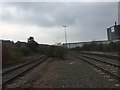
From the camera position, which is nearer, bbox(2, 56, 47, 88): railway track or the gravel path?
the gravel path

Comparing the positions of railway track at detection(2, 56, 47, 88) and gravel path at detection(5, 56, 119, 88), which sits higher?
gravel path at detection(5, 56, 119, 88)

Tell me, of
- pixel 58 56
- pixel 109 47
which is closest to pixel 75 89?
pixel 58 56

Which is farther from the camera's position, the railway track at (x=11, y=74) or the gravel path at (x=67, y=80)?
the railway track at (x=11, y=74)

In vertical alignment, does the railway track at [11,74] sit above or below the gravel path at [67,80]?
below

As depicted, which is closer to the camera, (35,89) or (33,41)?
(35,89)

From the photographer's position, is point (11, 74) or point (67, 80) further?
point (11, 74)

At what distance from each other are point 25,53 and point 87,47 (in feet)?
218

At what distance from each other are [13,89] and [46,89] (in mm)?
1747

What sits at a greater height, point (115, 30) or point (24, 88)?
point (115, 30)

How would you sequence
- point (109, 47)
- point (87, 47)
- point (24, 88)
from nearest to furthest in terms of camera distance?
point (24, 88) → point (109, 47) → point (87, 47)

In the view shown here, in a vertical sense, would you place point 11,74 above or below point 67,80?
below

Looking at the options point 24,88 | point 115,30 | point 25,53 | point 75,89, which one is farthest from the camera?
point 115,30

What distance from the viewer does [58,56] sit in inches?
2143

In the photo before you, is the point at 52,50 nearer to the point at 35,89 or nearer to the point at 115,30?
the point at 35,89
